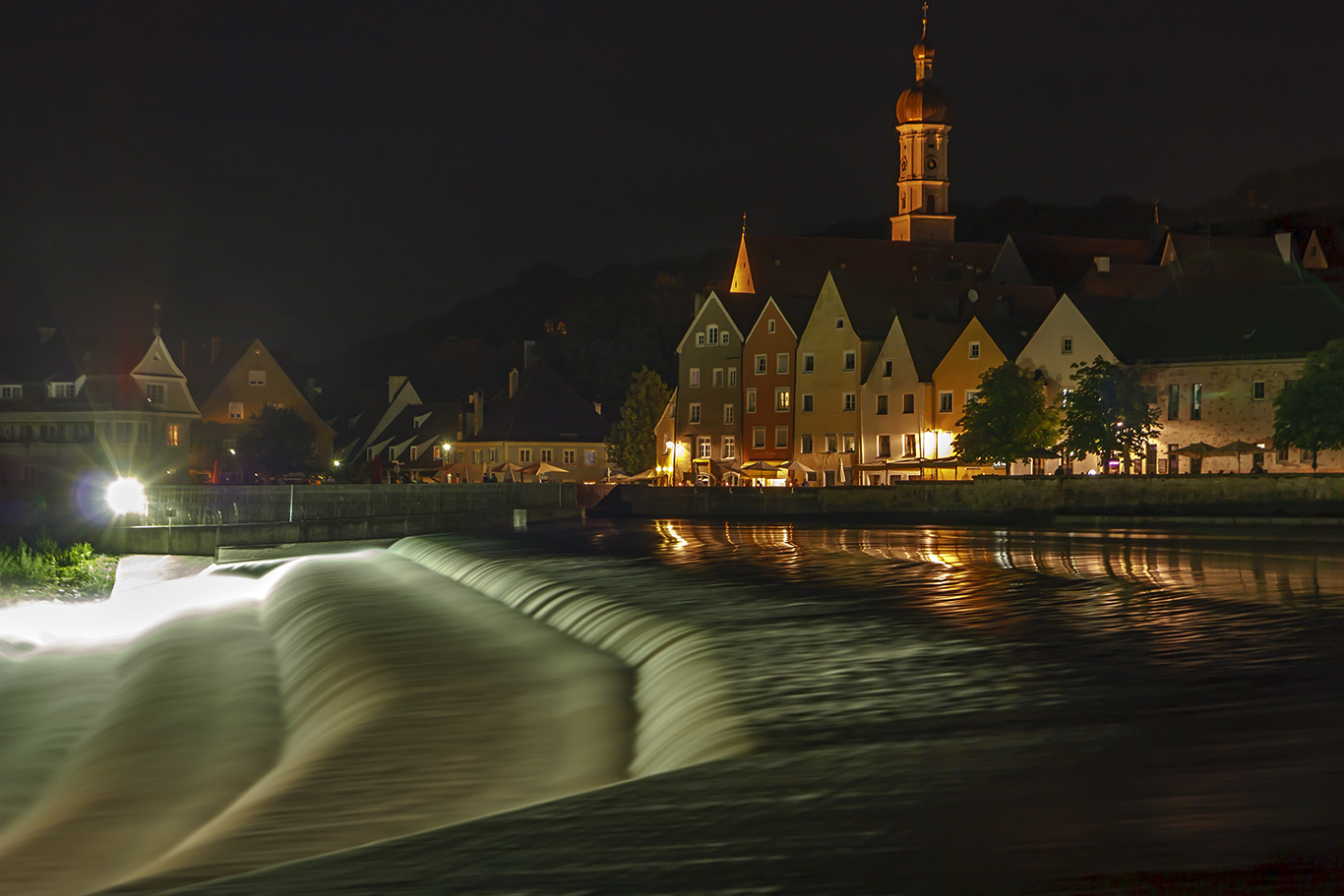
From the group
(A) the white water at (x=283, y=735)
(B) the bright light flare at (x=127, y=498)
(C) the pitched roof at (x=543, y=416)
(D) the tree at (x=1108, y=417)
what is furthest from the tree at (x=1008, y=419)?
(A) the white water at (x=283, y=735)

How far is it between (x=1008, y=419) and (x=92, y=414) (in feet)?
188

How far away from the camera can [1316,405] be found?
56719 mm

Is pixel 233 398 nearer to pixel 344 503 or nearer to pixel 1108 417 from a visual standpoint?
pixel 344 503

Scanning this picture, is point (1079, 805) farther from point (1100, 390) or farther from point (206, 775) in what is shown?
point (1100, 390)

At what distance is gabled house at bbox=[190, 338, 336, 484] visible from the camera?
10312 centimetres

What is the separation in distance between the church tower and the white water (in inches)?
3915

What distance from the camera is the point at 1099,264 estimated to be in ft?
279

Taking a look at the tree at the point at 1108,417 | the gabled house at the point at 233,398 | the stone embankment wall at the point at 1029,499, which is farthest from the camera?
the gabled house at the point at 233,398

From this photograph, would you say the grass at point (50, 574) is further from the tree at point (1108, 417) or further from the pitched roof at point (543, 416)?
the pitched roof at point (543, 416)

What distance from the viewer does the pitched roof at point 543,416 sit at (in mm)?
101562

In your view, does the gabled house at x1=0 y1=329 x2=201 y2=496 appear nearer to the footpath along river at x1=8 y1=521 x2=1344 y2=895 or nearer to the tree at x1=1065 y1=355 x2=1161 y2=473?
the tree at x1=1065 y1=355 x2=1161 y2=473

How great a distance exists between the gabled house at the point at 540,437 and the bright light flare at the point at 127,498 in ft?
103

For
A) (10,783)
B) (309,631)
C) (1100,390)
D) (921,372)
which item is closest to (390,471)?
(921,372)

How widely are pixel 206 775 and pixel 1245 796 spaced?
10.6 m
